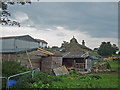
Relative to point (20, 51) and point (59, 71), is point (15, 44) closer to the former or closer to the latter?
point (20, 51)

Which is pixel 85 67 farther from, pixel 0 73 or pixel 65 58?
pixel 0 73

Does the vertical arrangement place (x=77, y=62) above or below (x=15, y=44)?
below

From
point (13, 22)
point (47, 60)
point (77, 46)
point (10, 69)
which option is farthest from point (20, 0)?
point (77, 46)

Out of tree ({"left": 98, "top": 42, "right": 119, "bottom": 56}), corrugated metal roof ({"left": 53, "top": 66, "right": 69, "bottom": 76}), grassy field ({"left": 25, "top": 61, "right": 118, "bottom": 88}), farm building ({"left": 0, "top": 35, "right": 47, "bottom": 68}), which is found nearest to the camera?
grassy field ({"left": 25, "top": 61, "right": 118, "bottom": 88})

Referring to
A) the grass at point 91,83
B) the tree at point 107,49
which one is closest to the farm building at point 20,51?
the grass at point 91,83

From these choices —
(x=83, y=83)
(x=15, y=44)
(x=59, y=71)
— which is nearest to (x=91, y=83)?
(x=83, y=83)

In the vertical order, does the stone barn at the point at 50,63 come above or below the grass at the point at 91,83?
above

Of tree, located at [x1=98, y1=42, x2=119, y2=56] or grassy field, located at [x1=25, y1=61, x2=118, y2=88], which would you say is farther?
tree, located at [x1=98, y1=42, x2=119, y2=56]

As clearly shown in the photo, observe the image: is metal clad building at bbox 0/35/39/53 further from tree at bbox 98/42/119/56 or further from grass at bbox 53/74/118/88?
tree at bbox 98/42/119/56

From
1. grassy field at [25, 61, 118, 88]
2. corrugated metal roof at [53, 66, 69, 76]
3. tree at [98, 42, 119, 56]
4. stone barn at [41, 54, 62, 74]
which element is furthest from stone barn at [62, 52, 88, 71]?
tree at [98, 42, 119, 56]

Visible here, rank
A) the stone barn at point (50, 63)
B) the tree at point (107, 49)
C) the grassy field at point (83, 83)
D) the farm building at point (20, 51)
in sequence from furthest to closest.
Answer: the tree at point (107, 49) < the farm building at point (20, 51) < the stone barn at point (50, 63) < the grassy field at point (83, 83)

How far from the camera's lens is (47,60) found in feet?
38.1

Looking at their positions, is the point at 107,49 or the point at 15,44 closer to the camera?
the point at 15,44

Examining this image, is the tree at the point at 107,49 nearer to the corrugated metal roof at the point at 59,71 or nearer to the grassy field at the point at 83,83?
the corrugated metal roof at the point at 59,71
